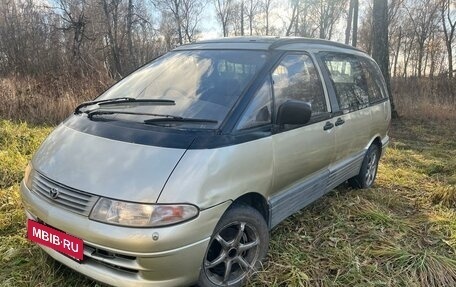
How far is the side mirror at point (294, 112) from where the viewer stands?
276 cm

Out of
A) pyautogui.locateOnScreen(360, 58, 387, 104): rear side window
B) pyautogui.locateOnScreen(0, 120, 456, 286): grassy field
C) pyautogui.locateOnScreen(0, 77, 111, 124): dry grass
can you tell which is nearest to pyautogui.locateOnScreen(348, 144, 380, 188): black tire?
pyautogui.locateOnScreen(0, 120, 456, 286): grassy field

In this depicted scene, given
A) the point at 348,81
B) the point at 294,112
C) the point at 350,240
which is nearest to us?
the point at 294,112

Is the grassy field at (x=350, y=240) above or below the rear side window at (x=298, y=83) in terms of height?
below

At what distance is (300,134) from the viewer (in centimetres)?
310

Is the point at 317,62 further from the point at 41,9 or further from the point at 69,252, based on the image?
the point at 41,9

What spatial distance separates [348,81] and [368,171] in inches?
52.3

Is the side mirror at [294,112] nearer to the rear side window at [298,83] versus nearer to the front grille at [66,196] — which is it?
the rear side window at [298,83]

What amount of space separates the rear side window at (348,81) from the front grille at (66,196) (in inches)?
103

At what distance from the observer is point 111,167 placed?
7.45 ft

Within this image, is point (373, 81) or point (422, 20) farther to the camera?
point (422, 20)

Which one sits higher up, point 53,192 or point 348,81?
point 348,81

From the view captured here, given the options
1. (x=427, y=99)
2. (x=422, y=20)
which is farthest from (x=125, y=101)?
(x=422, y=20)

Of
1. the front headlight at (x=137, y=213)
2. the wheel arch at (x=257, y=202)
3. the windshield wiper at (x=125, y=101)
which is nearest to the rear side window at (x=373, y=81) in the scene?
the wheel arch at (x=257, y=202)

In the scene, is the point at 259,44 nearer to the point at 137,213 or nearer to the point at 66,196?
the point at 137,213
